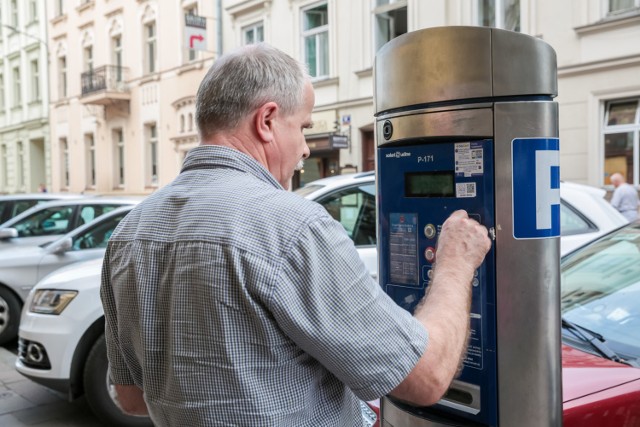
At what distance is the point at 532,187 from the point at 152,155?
20.0 m

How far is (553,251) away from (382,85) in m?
0.65

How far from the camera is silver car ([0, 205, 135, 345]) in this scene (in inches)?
247

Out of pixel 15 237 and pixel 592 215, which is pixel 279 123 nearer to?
pixel 592 215

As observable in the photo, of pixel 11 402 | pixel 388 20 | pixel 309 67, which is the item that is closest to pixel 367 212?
pixel 309 67

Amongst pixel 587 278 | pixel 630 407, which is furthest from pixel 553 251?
pixel 587 278

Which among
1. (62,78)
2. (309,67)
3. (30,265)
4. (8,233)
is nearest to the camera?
(309,67)

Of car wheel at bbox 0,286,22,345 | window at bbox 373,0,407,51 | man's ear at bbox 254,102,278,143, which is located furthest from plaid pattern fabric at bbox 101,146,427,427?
window at bbox 373,0,407,51

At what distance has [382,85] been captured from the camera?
1.86m

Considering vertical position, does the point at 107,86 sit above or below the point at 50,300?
above

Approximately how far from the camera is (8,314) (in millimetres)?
6289

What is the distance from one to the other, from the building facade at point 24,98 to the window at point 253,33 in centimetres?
1236

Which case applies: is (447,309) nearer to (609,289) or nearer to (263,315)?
(263,315)

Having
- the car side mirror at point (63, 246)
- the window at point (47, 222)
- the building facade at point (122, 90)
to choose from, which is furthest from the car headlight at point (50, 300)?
the building facade at point (122, 90)

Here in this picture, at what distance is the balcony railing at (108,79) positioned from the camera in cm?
2109
